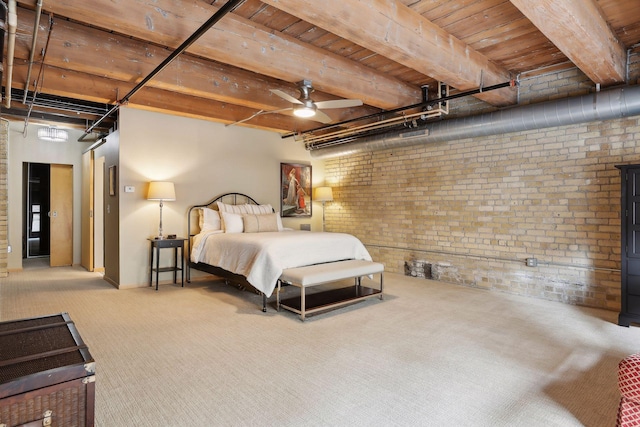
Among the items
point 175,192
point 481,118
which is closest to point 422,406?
point 481,118

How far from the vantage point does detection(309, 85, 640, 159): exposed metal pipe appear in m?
→ 4.05

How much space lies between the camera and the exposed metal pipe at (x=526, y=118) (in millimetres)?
4055

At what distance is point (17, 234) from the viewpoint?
7.07 metres

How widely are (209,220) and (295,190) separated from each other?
2.26 metres

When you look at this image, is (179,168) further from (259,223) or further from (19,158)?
(19,158)

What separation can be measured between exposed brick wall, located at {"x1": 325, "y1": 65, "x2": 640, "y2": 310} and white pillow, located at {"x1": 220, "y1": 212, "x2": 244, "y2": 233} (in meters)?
2.74

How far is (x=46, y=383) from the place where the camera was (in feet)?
4.10

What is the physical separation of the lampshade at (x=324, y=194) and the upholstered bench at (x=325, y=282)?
2907 mm

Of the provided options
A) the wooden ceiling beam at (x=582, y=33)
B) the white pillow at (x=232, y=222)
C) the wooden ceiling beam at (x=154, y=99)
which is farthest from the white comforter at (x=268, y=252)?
the wooden ceiling beam at (x=582, y=33)

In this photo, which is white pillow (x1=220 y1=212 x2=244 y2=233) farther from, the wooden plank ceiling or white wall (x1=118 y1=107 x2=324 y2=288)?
the wooden plank ceiling

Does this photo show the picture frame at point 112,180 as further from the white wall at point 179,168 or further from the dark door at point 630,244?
the dark door at point 630,244

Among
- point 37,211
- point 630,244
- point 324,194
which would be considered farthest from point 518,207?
point 37,211

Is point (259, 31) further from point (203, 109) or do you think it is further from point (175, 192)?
point (175, 192)

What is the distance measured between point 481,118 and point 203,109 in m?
4.39
